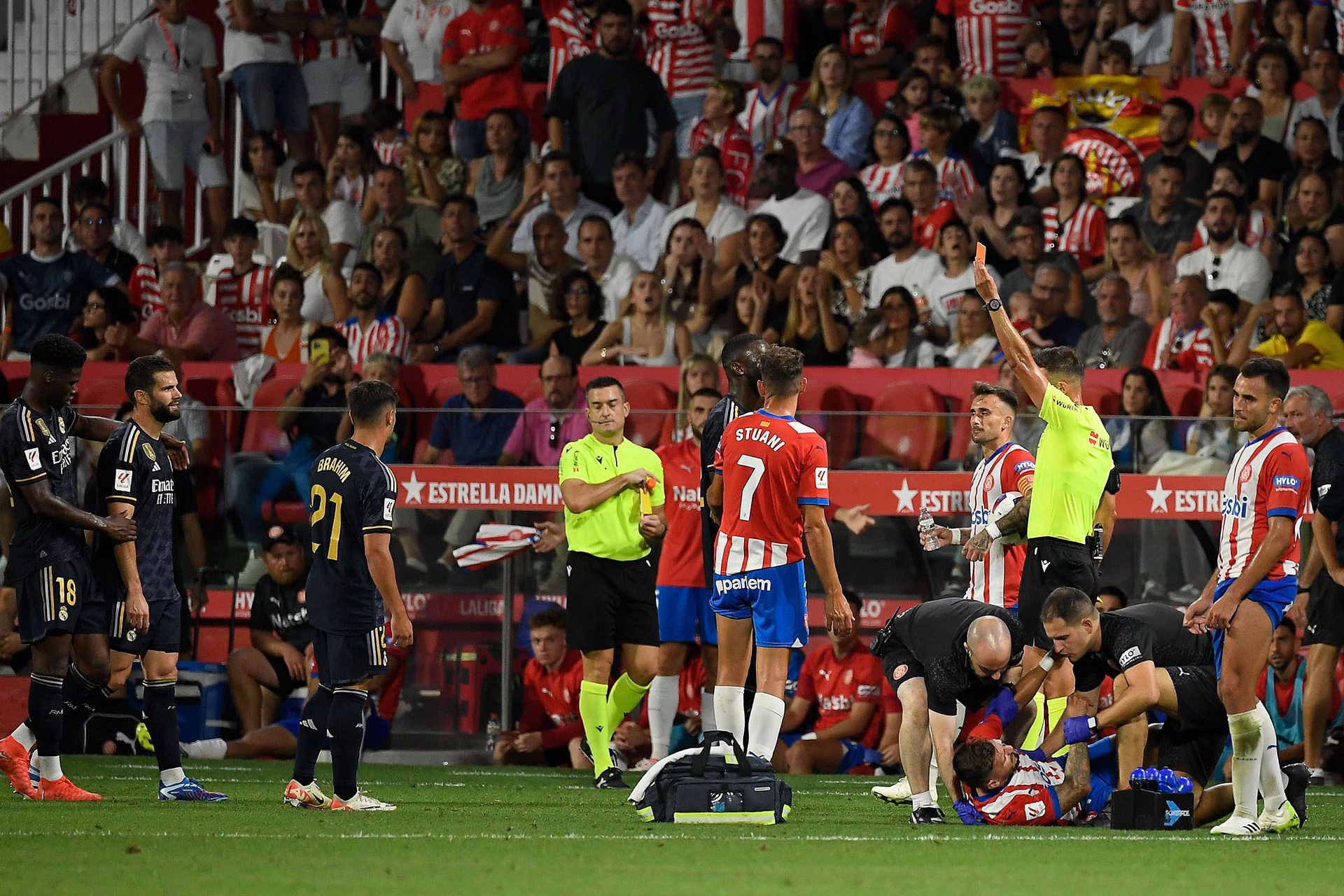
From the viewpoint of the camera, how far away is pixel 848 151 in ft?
51.4

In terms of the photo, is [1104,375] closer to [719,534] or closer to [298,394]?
[719,534]

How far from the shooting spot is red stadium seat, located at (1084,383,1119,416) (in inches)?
474

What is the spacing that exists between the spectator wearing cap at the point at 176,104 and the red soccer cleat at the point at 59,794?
9604 millimetres

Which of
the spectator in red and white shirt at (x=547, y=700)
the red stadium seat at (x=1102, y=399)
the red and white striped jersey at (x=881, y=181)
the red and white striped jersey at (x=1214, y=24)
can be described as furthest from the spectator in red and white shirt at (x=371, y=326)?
the red and white striped jersey at (x=1214, y=24)

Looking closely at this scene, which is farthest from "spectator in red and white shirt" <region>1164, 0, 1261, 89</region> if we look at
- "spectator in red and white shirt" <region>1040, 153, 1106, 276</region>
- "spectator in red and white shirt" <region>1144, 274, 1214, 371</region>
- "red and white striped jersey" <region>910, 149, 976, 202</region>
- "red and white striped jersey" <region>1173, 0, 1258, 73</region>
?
"spectator in red and white shirt" <region>1144, 274, 1214, 371</region>

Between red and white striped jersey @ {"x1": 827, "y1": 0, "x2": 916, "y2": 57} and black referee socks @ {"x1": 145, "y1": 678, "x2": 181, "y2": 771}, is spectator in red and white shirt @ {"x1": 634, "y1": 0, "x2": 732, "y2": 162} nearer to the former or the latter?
red and white striped jersey @ {"x1": 827, "y1": 0, "x2": 916, "y2": 57}

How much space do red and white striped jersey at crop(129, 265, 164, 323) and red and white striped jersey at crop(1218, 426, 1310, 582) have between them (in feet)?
35.3

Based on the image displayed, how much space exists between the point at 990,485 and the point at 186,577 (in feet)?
18.3

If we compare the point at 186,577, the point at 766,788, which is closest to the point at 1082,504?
the point at 766,788

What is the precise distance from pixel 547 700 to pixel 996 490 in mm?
3756

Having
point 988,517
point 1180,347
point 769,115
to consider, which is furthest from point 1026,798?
point 769,115

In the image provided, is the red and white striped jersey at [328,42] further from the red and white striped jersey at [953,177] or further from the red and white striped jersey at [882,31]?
the red and white striped jersey at [953,177]

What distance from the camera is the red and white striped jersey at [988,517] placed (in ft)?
31.4

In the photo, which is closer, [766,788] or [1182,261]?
[766,788]
